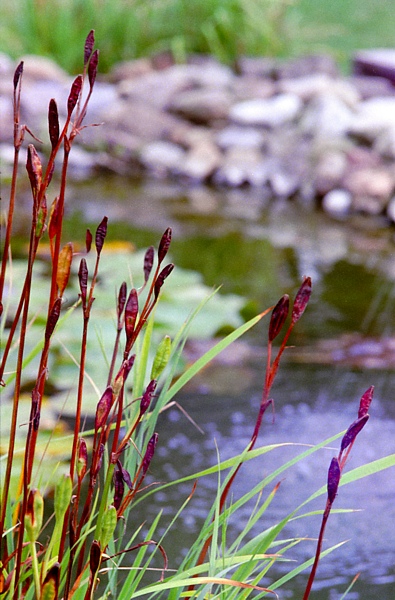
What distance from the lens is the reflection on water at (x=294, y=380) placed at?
156 centimetres

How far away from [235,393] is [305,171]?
2957mm

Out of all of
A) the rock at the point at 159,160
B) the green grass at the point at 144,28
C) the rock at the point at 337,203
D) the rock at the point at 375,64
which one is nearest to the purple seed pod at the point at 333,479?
the rock at the point at 337,203

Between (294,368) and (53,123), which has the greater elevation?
(53,123)

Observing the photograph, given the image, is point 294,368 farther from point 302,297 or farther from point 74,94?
point 74,94

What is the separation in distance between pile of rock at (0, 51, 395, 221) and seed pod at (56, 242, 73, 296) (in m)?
4.00

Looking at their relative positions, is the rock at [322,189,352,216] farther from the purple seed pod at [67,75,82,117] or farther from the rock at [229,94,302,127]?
the purple seed pod at [67,75,82,117]

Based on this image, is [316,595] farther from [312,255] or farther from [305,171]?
[305,171]

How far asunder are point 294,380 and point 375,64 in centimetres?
473

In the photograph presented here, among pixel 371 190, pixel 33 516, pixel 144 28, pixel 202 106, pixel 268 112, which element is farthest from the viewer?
pixel 144 28

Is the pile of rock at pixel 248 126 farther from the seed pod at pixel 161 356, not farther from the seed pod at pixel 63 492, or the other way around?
the seed pod at pixel 63 492

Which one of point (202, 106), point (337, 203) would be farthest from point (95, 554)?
point (202, 106)

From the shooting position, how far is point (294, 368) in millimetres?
2375

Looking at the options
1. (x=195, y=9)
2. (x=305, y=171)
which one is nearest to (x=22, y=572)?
(x=305, y=171)

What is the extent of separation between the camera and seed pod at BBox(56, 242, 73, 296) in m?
0.66
